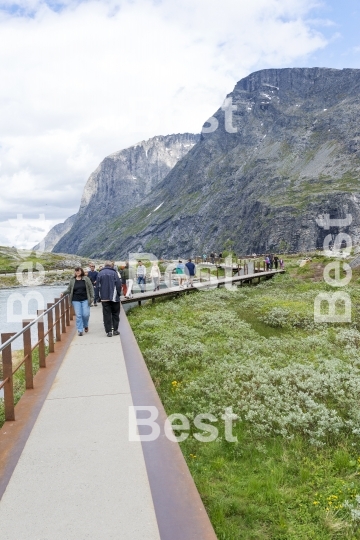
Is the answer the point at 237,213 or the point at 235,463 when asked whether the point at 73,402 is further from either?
the point at 237,213

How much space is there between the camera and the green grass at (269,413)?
562 centimetres

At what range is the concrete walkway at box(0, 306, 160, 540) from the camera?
4.18 m

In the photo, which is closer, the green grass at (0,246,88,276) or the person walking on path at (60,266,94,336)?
the person walking on path at (60,266,94,336)

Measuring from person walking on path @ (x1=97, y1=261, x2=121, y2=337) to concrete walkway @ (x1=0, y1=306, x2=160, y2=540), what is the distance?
5.01 meters

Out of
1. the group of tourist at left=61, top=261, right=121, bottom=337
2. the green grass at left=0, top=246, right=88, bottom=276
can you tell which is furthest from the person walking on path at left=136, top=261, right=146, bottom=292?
the green grass at left=0, top=246, right=88, bottom=276

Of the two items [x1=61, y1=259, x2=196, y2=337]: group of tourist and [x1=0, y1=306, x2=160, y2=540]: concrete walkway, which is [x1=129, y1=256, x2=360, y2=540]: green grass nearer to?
[x1=0, y1=306, x2=160, y2=540]: concrete walkway

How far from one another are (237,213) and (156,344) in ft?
538

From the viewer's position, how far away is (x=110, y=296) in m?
13.1

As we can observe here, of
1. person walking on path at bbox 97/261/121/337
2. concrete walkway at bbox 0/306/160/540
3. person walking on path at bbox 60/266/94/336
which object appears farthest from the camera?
person walking on path at bbox 60/266/94/336

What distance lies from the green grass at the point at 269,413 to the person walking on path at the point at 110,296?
5.39 feet

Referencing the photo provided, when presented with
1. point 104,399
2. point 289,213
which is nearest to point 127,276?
point 104,399

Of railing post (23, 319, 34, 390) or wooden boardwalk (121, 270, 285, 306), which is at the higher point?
railing post (23, 319, 34, 390)

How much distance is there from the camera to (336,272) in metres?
36.4

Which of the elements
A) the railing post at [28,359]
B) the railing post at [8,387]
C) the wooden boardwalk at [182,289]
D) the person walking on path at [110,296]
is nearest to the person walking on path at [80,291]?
the person walking on path at [110,296]
